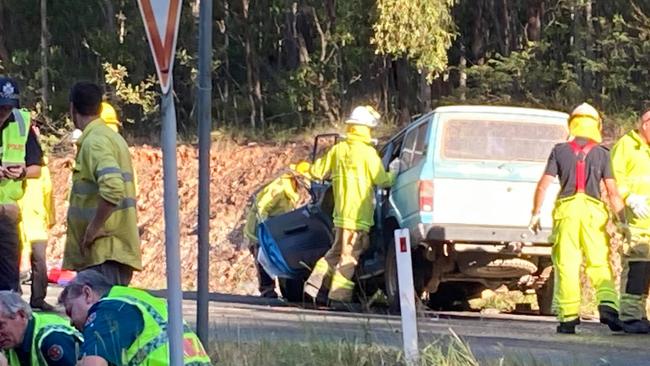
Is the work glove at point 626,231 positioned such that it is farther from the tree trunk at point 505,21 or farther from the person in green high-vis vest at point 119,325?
the tree trunk at point 505,21

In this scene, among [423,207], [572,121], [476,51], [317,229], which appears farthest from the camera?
[476,51]

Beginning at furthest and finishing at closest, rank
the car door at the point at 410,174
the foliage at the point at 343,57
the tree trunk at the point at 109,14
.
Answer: the tree trunk at the point at 109,14 → the foliage at the point at 343,57 → the car door at the point at 410,174

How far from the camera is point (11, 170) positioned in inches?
375

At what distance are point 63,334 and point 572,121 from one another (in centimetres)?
604

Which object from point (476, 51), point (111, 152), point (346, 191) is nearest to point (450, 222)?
point (346, 191)

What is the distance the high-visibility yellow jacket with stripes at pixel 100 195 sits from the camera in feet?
28.5

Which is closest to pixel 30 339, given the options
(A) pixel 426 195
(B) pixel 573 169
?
(B) pixel 573 169

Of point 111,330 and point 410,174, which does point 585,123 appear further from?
point 111,330

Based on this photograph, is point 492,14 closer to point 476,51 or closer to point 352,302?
point 476,51

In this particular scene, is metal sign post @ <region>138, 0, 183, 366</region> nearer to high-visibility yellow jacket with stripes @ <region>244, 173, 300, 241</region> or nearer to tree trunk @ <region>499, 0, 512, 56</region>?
high-visibility yellow jacket with stripes @ <region>244, 173, 300, 241</region>

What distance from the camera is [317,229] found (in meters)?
15.0

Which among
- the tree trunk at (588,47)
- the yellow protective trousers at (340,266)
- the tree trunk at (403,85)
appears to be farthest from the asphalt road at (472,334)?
the tree trunk at (403,85)

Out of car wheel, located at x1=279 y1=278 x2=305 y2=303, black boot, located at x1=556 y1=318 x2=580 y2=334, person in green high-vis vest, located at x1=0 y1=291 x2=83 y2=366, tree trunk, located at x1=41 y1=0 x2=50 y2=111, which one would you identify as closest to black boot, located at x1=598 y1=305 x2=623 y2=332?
black boot, located at x1=556 y1=318 x2=580 y2=334

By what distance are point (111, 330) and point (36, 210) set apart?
788 cm
